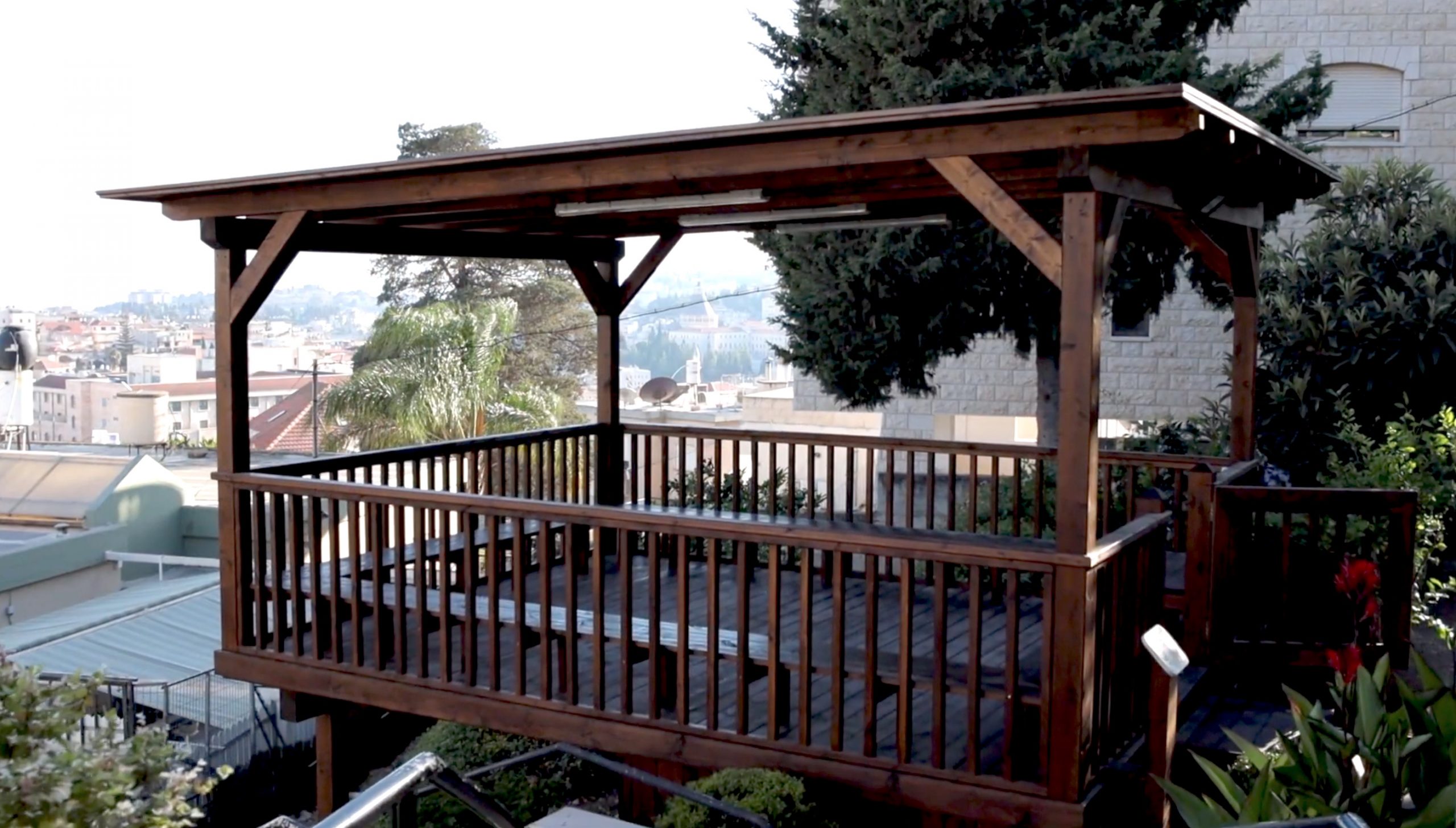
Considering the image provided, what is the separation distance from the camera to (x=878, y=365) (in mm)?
12508

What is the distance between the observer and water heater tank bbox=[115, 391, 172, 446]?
3434 cm

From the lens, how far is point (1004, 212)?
4.55 meters

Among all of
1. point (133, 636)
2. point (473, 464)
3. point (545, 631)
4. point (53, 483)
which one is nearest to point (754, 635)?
point (545, 631)

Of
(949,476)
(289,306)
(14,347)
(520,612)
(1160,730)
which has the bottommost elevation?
(1160,730)

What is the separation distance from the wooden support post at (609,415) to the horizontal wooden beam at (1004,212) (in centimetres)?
435

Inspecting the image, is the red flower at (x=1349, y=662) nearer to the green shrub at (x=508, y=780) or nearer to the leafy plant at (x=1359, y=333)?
the green shrub at (x=508, y=780)

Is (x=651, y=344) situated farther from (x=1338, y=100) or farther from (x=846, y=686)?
(x=846, y=686)

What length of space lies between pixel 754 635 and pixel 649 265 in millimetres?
3263

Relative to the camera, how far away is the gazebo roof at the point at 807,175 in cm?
439

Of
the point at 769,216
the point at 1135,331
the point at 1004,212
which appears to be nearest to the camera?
the point at 1004,212

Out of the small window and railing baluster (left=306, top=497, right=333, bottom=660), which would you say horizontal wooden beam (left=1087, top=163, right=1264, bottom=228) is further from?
the small window

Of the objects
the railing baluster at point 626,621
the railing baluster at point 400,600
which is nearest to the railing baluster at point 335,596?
the railing baluster at point 400,600

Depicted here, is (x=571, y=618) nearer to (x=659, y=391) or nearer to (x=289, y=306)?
(x=659, y=391)

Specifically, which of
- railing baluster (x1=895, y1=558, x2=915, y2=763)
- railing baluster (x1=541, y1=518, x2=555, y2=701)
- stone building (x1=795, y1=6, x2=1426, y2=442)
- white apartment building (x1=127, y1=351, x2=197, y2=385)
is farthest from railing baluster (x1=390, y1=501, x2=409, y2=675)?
white apartment building (x1=127, y1=351, x2=197, y2=385)
